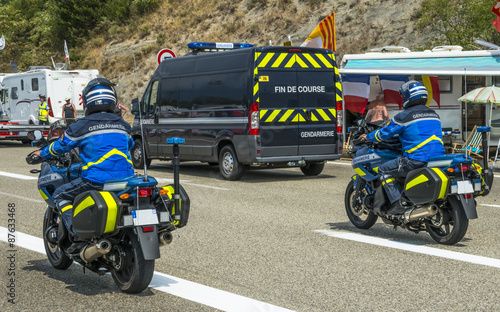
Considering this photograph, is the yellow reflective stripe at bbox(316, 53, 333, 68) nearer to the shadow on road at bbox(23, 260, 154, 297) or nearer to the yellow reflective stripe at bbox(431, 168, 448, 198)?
the yellow reflective stripe at bbox(431, 168, 448, 198)

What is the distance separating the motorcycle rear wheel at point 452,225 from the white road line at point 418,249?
0.74ft

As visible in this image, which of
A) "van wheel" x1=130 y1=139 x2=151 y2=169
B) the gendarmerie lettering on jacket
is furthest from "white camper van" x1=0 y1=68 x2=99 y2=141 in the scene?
the gendarmerie lettering on jacket

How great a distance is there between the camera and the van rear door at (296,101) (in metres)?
14.1

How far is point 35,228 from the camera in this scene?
29.9ft

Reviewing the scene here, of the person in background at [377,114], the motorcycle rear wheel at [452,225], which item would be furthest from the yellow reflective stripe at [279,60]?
the motorcycle rear wheel at [452,225]

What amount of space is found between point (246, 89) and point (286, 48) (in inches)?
45.5

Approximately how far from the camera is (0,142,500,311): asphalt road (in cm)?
564

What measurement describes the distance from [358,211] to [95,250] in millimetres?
3981

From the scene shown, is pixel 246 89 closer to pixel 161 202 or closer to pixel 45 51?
pixel 161 202

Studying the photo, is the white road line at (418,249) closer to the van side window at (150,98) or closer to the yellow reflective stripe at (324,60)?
the yellow reflective stripe at (324,60)

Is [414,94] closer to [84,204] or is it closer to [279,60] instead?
[84,204]

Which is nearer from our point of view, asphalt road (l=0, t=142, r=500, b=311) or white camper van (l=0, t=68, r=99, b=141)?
asphalt road (l=0, t=142, r=500, b=311)

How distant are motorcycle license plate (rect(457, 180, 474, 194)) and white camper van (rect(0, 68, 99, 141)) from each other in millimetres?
21250

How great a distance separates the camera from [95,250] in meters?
5.77
